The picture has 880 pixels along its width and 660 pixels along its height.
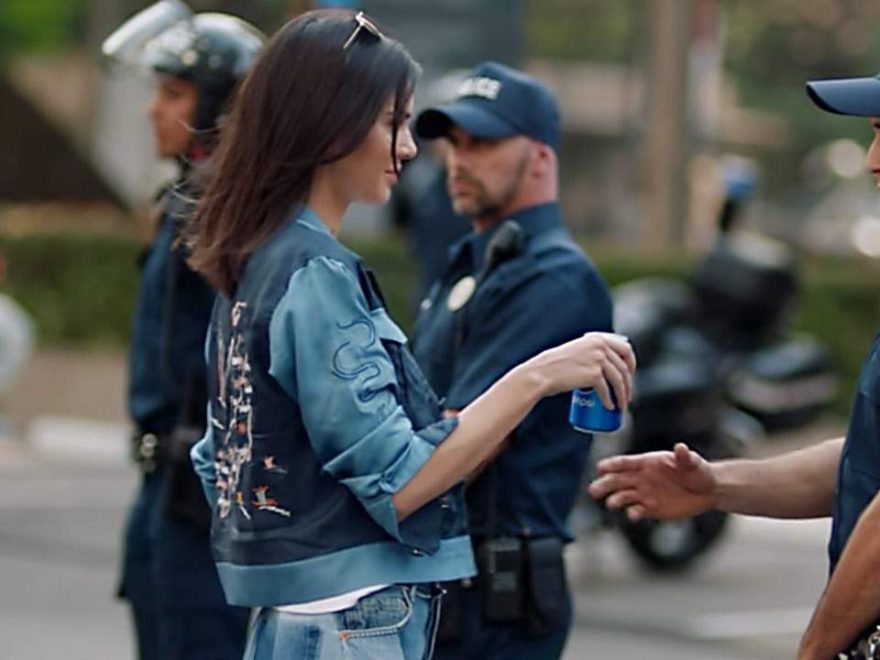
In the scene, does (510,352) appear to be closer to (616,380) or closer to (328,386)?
(616,380)

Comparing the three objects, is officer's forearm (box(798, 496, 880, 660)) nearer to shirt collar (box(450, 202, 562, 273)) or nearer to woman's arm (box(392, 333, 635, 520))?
woman's arm (box(392, 333, 635, 520))

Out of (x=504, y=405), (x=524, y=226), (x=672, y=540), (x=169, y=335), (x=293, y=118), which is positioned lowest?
(x=672, y=540)

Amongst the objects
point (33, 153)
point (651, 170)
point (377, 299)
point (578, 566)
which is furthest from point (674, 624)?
point (33, 153)

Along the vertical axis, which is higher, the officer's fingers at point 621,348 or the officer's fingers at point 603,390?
the officer's fingers at point 621,348

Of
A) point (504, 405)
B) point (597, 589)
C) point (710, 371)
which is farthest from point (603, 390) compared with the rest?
point (710, 371)

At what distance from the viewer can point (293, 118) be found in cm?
375

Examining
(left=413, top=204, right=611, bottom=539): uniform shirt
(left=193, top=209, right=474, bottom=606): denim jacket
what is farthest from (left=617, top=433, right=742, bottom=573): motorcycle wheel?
(left=193, top=209, right=474, bottom=606): denim jacket

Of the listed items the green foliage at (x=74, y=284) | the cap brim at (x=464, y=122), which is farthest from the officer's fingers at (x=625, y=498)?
the green foliage at (x=74, y=284)

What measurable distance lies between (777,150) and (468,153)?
125 ft

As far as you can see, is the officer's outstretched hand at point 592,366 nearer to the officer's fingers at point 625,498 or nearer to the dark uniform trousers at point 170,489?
the officer's fingers at point 625,498

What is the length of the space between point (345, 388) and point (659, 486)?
869 mm

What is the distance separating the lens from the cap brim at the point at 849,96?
3721mm

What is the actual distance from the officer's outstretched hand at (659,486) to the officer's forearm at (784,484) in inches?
1.2

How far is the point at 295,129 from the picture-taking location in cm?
375
